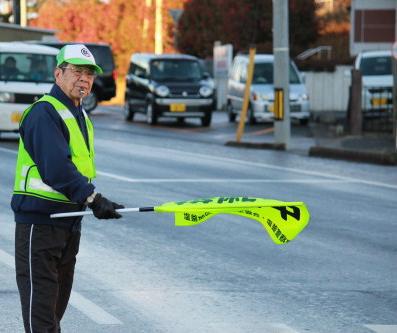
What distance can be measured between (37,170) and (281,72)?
1907 cm

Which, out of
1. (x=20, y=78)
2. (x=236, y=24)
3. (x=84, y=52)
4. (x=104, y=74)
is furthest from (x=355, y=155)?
(x=236, y=24)

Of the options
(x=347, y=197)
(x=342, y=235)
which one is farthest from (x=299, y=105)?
(x=342, y=235)

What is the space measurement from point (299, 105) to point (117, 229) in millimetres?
20193

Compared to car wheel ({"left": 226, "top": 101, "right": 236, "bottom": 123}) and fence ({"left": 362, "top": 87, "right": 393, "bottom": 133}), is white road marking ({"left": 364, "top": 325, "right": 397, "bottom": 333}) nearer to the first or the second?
fence ({"left": 362, "top": 87, "right": 393, "bottom": 133})

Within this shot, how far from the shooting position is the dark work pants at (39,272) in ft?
19.6

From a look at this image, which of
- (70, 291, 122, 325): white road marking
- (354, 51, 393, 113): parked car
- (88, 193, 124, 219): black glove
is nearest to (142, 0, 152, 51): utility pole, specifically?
(354, 51, 393, 113): parked car

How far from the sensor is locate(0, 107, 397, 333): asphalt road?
26.1 feet

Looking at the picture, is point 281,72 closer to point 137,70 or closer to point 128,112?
point 137,70

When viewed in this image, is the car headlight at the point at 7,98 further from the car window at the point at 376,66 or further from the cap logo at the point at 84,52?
the cap logo at the point at 84,52

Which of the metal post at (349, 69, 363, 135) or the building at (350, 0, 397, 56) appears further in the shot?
the building at (350, 0, 397, 56)

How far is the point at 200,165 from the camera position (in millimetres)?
19906

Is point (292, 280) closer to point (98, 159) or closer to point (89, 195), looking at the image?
point (89, 195)

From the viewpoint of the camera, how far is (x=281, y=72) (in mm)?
24812

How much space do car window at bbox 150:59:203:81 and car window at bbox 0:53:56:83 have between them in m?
8.66
